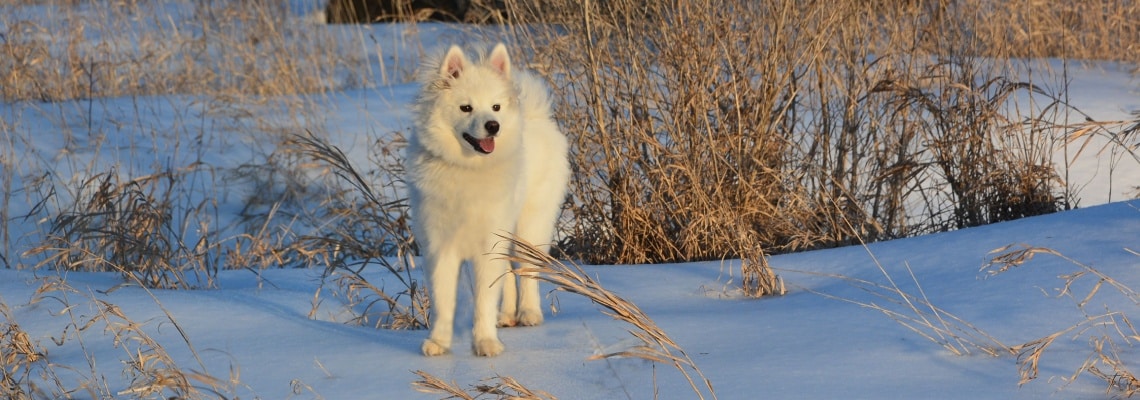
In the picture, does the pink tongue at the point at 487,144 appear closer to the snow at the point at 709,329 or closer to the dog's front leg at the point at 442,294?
the dog's front leg at the point at 442,294

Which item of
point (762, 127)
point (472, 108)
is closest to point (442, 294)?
point (472, 108)

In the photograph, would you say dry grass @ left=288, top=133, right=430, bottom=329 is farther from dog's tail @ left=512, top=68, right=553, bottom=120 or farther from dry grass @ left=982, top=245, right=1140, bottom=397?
dry grass @ left=982, top=245, right=1140, bottom=397

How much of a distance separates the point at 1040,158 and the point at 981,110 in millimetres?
883

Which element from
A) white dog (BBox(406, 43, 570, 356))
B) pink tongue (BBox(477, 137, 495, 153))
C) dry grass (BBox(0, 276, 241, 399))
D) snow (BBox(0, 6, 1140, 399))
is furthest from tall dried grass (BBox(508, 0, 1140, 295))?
dry grass (BBox(0, 276, 241, 399))

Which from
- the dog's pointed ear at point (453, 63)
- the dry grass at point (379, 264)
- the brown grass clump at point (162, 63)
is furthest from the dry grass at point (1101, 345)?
the brown grass clump at point (162, 63)

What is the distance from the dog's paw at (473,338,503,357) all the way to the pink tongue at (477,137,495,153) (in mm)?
659

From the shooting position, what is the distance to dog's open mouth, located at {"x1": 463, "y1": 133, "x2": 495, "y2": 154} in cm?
397

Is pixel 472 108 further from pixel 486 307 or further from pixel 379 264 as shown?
pixel 379 264

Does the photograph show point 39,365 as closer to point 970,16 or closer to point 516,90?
point 516,90

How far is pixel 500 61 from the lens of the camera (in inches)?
166

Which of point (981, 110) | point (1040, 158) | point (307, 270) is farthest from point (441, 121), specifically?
point (1040, 158)

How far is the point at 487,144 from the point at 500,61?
15.6 inches

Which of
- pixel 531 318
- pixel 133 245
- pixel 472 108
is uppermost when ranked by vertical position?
pixel 472 108

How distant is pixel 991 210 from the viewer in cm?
621
